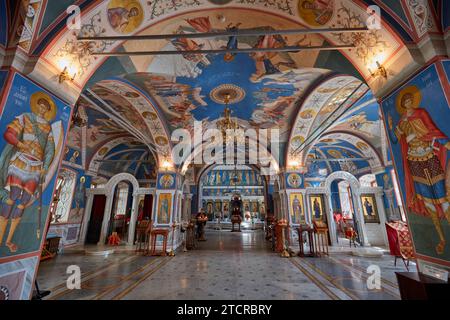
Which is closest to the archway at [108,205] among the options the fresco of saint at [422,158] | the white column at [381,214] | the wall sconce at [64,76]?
the wall sconce at [64,76]

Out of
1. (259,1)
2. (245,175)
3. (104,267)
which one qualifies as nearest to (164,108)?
(259,1)

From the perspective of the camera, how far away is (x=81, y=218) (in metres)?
10.7

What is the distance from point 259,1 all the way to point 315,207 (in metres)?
10.7

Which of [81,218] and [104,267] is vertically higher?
[81,218]

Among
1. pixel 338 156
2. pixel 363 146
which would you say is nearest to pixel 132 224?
pixel 363 146

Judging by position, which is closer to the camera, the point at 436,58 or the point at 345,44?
the point at 436,58

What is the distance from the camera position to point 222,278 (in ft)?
16.2

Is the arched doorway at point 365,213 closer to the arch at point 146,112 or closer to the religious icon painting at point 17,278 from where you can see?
the arch at point 146,112

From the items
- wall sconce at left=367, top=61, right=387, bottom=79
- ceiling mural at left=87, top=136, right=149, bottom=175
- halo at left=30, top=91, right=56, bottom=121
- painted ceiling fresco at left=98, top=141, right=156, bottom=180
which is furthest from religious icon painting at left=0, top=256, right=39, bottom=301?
ceiling mural at left=87, top=136, right=149, bottom=175

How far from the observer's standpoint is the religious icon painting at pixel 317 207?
11016mm

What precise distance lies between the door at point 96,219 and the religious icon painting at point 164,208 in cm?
443

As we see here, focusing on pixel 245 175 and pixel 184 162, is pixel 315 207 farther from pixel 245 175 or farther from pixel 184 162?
pixel 245 175

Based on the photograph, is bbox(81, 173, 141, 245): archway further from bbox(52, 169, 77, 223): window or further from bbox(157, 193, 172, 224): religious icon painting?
bbox(157, 193, 172, 224): religious icon painting
